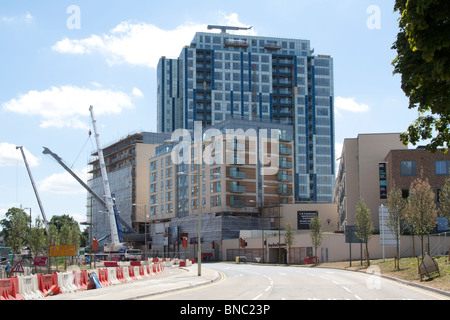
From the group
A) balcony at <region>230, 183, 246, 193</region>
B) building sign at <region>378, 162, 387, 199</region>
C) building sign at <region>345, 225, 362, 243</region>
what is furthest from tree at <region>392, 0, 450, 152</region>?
balcony at <region>230, 183, 246, 193</region>

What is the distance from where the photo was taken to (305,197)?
151 meters

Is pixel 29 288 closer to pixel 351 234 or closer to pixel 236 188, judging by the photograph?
pixel 351 234

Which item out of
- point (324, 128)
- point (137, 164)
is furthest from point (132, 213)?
point (324, 128)

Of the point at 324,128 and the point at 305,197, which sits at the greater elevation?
the point at 324,128

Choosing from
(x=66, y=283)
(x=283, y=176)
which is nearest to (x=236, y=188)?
(x=283, y=176)

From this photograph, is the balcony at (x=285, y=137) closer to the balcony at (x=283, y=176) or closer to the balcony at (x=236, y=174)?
the balcony at (x=283, y=176)

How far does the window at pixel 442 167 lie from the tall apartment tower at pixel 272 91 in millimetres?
82512

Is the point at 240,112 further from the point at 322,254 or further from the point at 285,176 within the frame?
the point at 322,254

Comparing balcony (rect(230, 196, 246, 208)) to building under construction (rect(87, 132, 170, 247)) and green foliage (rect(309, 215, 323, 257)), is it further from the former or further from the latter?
building under construction (rect(87, 132, 170, 247))

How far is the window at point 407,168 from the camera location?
221 ft

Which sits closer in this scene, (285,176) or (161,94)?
(285,176)

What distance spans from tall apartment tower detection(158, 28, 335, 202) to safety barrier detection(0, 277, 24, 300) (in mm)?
129441

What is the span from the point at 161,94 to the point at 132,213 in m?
45.6

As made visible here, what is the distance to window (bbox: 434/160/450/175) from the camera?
217 feet
